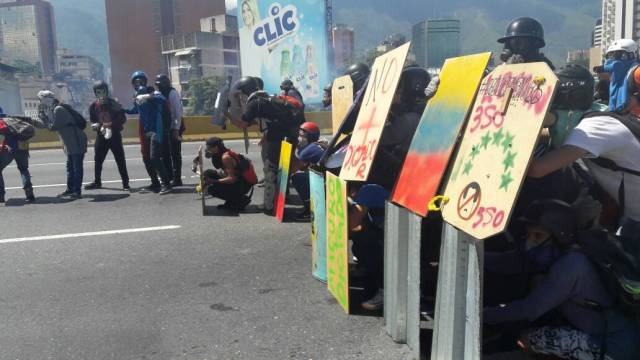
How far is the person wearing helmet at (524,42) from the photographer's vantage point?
5070mm

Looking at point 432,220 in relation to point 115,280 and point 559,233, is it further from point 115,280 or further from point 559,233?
point 115,280

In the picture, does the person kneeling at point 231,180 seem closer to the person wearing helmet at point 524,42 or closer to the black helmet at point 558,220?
the person wearing helmet at point 524,42

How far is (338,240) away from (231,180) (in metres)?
3.65

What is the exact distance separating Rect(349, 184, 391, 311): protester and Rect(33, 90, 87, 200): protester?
6007 mm

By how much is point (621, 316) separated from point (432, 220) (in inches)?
45.3

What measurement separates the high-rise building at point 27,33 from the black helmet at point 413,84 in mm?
180293

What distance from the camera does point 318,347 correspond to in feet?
11.6

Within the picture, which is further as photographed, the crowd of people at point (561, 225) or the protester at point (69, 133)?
the protester at point (69, 133)

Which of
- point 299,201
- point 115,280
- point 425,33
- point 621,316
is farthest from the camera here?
point 425,33

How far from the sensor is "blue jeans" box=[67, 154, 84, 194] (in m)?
8.68

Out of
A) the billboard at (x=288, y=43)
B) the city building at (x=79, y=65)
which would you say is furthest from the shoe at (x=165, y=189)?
the city building at (x=79, y=65)

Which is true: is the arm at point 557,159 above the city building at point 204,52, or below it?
below

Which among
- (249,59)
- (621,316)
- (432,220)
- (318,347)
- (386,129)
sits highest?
(249,59)

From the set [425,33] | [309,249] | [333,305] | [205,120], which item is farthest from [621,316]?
[425,33]
